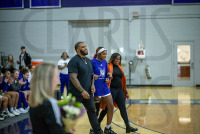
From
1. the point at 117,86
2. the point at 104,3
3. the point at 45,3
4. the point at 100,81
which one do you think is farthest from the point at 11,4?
the point at 100,81

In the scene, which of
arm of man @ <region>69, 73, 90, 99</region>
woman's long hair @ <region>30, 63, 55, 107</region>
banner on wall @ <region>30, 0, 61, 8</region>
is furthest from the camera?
banner on wall @ <region>30, 0, 61, 8</region>

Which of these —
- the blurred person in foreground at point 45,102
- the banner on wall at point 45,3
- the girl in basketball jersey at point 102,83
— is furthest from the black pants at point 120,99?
the banner on wall at point 45,3

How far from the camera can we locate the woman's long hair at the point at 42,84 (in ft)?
7.10

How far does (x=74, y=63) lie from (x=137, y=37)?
1127cm

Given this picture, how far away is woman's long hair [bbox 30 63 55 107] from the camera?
2164 millimetres

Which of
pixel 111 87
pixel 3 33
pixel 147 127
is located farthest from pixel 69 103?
pixel 3 33

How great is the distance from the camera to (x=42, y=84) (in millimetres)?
2164

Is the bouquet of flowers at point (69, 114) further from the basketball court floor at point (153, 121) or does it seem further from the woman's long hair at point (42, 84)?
the basketball court floor at point (153, 121)

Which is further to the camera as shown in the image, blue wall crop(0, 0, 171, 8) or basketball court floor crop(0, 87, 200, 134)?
blue wall crop(0, 0, 171, 8)

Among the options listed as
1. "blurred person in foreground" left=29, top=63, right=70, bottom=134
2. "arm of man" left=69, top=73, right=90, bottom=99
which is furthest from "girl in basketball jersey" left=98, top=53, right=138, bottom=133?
"blurred person in foreground" left=29, top=63, right=70, bottom=134

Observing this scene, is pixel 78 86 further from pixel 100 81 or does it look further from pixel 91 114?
pixel 100 81

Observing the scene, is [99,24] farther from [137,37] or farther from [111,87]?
[111,87]

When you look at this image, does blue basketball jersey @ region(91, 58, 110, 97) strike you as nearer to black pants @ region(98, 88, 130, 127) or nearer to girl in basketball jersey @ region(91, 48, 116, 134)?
girl in basketball jersey @ region(91, 48, 116, 134)

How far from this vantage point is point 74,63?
4629 millimetres
